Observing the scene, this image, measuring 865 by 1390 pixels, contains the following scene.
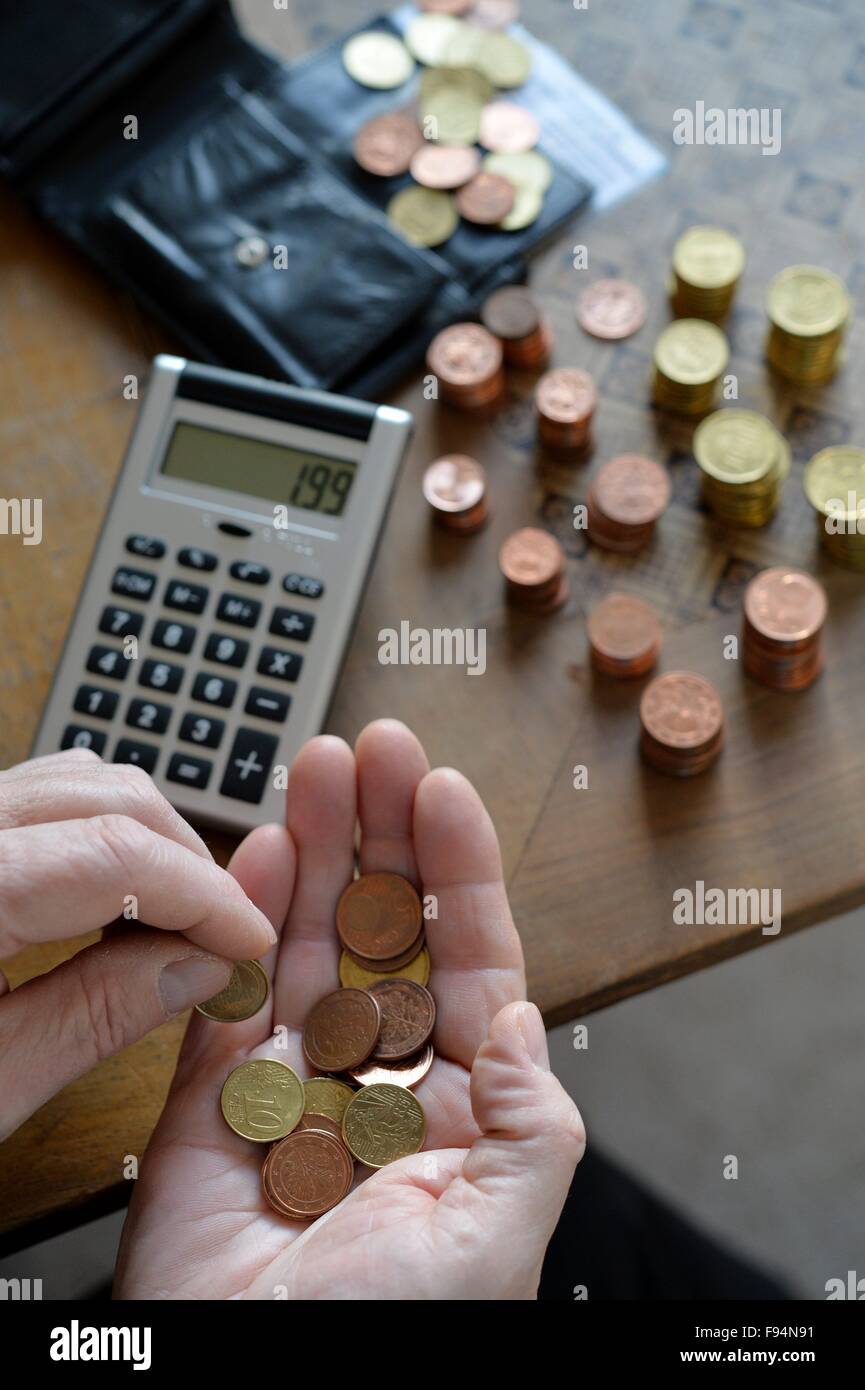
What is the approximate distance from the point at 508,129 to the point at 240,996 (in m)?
0.68

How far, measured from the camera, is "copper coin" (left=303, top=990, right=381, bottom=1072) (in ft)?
2.36

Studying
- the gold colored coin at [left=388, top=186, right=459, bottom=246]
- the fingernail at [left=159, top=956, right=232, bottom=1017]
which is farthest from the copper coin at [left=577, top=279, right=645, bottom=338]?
Result: the fingernail at [left=159, top=956, right=232, bottom=1017]

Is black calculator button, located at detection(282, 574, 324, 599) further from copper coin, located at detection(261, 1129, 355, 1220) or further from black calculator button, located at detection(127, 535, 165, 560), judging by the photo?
copper coin, located at detection(261, 1129, 355, 1220)

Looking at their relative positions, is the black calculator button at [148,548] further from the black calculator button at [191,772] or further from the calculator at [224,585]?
the black calculator button at [191,772]

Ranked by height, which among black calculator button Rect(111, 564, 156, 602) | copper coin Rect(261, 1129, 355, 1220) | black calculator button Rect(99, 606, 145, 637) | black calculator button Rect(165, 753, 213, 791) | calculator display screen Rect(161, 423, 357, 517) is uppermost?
calculator display screen Rect(161, 423, 357, 517)

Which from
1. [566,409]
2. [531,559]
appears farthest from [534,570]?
[566,409]

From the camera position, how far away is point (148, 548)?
844 mm

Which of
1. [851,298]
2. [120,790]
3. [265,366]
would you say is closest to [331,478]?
[265,366]

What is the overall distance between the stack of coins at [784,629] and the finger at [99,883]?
1.22 ft

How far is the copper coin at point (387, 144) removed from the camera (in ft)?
3.21

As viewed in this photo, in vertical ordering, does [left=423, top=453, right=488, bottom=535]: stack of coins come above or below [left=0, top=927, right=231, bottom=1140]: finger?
above

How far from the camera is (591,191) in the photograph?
0.97m

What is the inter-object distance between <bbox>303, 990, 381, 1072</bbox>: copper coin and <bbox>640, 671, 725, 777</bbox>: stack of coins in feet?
0.77

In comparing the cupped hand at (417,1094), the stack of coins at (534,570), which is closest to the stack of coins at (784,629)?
the stack of coins at (534,570)
